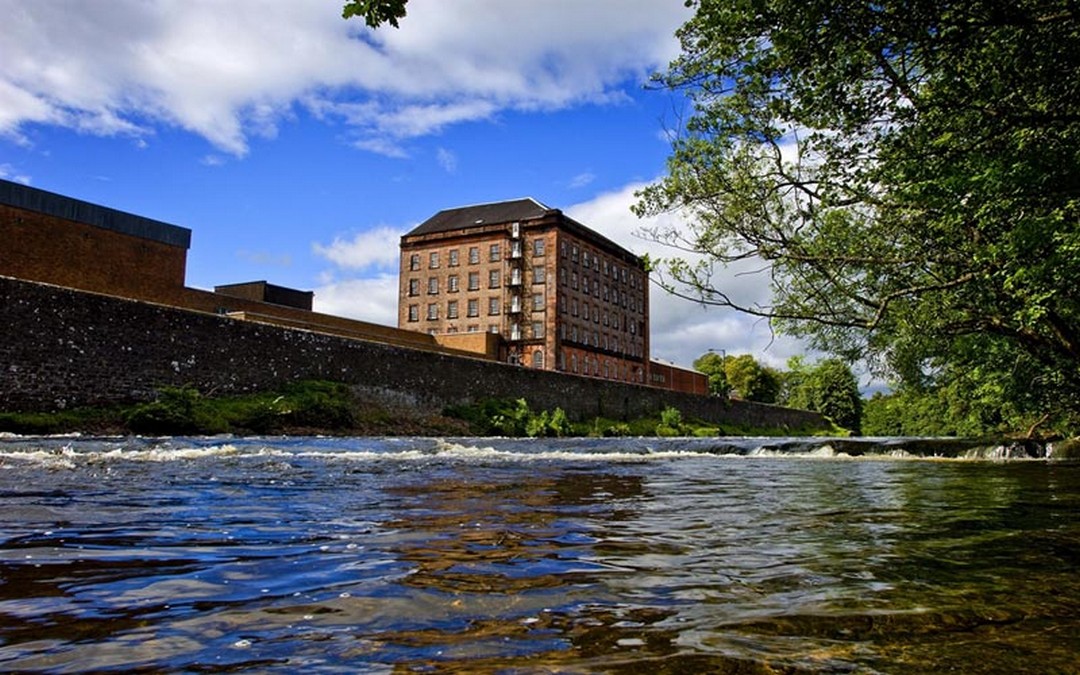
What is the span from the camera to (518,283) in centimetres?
7038

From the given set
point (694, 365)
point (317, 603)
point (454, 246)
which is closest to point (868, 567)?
point (317, 603)

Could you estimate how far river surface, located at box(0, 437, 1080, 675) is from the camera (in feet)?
7.80

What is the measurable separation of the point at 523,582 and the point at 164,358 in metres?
24.0

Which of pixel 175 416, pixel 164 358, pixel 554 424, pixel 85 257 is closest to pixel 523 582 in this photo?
pixel 175 416

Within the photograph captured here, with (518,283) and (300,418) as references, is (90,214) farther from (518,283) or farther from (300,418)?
(518,283)

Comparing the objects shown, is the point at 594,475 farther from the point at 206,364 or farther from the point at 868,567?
the point at 206,364

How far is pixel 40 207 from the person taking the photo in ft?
116

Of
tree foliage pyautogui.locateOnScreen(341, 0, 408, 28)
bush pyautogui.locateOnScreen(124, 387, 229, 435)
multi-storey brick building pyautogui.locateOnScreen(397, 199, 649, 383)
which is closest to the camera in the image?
tree foliage pyautogui.locateOnScreen(341, 0, 408, 28)

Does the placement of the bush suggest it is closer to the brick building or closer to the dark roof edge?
the brick building

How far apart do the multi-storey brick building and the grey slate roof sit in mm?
118

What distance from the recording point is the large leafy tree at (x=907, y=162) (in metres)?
7.10

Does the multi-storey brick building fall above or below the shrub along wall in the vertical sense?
above

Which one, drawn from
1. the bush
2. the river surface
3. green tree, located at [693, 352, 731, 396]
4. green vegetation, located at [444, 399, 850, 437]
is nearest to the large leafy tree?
the river surface

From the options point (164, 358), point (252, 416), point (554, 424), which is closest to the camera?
point (164, 358)
